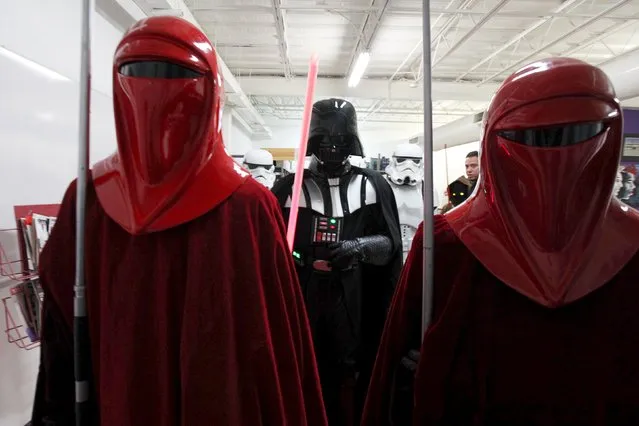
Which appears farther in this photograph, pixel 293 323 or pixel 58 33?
pixel 58 33

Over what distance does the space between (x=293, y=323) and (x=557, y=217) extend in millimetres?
574

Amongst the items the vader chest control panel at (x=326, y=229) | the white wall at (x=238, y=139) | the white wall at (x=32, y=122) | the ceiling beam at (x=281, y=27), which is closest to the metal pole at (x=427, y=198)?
the vader chest control panel at (x=326, y=229)

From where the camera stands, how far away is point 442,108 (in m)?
A: 10.1

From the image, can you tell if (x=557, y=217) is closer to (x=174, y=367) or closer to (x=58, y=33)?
(x=174, y=367)

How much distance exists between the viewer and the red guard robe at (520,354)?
27.8 inches

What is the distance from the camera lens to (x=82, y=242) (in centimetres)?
74

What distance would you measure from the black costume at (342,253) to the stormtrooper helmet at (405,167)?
1735 mm

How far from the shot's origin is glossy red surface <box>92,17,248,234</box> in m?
0.71

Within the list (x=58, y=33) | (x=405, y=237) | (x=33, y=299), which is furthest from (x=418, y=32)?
(x=33, y=299)

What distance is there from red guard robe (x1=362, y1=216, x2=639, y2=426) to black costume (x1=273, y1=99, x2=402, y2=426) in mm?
700

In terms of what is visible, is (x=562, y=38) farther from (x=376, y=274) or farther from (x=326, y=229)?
(x=326, y=229)

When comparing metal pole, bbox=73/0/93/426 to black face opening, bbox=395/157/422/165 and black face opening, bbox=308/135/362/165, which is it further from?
black face opening, bbox=395/157/422/165

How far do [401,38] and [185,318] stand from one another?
584 centimetres

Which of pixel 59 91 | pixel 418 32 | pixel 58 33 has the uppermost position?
pixel 418 32
